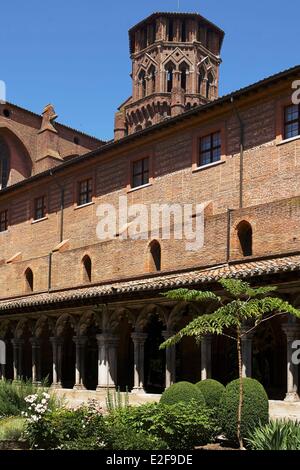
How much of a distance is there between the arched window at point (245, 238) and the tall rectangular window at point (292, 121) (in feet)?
11.0

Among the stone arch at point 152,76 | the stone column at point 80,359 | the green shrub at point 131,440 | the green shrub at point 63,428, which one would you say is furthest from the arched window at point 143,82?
the green shrub at point 131,440

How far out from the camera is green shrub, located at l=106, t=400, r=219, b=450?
520 inches


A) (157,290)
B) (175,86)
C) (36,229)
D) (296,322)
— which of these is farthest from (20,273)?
(175,86)

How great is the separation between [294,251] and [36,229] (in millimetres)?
17505

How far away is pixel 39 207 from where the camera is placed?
3469cm

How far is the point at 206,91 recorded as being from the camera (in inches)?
2574

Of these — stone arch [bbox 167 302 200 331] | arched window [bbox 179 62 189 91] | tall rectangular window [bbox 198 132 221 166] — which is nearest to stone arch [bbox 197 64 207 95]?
arched window [bbox 179 62 189 91]

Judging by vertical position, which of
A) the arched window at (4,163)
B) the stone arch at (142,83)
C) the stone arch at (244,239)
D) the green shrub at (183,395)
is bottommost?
the green shrub at (183,395)

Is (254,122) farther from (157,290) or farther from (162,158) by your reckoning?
(157,290)

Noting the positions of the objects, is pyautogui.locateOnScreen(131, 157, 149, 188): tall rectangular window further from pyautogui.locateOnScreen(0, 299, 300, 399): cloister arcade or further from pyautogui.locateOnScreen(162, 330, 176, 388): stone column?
pyautogui.locateOnScreen(162, 330, 176, 388): stone column

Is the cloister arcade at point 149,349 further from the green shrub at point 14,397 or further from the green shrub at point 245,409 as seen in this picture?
the green shrub at point 14,397

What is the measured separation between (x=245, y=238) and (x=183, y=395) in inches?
335

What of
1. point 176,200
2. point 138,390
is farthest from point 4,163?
point 138,390

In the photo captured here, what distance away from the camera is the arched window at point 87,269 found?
96.1 feet
